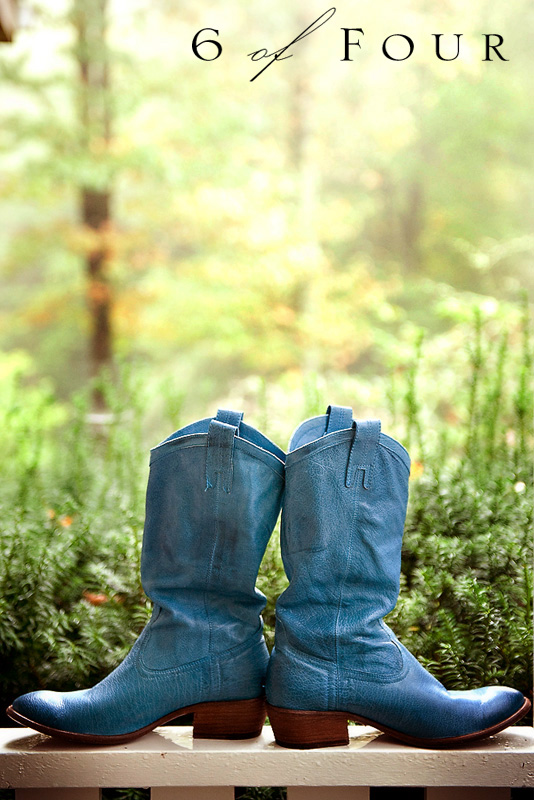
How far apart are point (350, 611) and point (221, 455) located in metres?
0.25

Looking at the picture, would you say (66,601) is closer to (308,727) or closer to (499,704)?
(308,727)

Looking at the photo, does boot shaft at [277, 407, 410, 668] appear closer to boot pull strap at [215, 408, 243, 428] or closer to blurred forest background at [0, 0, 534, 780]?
boot pull strap at [215, 408, 243, 428]

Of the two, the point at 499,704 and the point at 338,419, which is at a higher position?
the point at 338,419

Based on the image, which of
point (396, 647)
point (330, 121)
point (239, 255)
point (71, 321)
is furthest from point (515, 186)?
point (396, 647)

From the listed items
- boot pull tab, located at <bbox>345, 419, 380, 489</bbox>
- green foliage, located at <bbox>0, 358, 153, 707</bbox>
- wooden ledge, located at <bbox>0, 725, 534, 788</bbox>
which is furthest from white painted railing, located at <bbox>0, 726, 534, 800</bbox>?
boot pull tab, located at <bbox>345, 419, 380, 489</bbox>

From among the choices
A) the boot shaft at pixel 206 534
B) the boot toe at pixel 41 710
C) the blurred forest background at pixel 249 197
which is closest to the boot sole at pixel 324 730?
the boot shaft at pixel 206 534

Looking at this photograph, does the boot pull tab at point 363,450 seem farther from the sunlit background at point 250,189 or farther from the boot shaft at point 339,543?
the sunlit background at point 250,189

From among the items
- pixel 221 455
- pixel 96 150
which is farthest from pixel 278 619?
pixel 96 150

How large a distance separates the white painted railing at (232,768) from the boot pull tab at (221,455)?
33 centimetres

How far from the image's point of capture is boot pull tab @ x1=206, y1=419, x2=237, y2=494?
91 centimetres

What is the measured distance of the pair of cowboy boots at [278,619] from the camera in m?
0.90

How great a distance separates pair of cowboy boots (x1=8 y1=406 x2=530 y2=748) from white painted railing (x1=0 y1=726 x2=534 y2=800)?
2cm

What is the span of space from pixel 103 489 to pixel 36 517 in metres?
0.25

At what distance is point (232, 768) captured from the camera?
90cm
